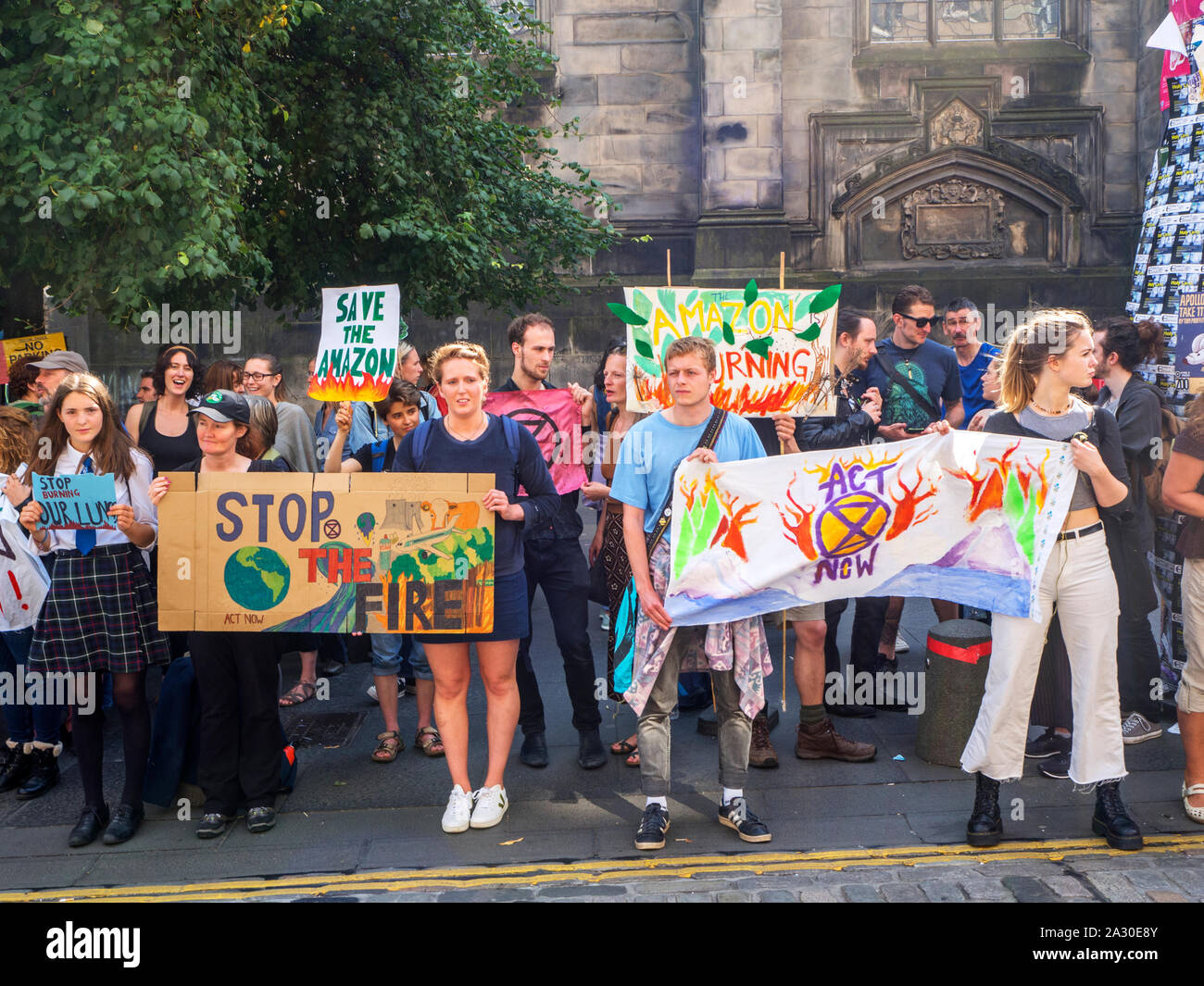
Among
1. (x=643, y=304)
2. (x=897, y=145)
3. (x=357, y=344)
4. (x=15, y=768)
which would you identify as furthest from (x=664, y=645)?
(x=897, y=145)

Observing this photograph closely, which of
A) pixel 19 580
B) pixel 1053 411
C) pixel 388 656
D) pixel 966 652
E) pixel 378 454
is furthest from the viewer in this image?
pixel 378 454

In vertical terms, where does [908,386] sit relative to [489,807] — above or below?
above

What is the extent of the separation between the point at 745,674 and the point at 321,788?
7.45ft

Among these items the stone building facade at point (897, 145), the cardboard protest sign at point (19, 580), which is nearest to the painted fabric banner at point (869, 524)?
the cardboard protest sign at point (19, 580)

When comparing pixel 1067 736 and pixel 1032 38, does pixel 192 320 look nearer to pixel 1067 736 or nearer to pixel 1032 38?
pixel 1067 736

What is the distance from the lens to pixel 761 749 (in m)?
5.80

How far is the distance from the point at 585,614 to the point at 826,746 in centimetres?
140

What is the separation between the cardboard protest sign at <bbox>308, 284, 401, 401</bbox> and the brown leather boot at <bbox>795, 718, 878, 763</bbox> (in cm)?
316

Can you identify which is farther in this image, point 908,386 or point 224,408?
point 908,386

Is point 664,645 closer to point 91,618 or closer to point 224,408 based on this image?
point 224,408

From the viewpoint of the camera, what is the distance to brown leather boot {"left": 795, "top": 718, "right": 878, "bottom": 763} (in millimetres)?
5820

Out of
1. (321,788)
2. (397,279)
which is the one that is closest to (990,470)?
(321,788)

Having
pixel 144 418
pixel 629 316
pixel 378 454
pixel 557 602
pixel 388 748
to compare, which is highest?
pixel 629 316

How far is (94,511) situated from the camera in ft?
17.2
